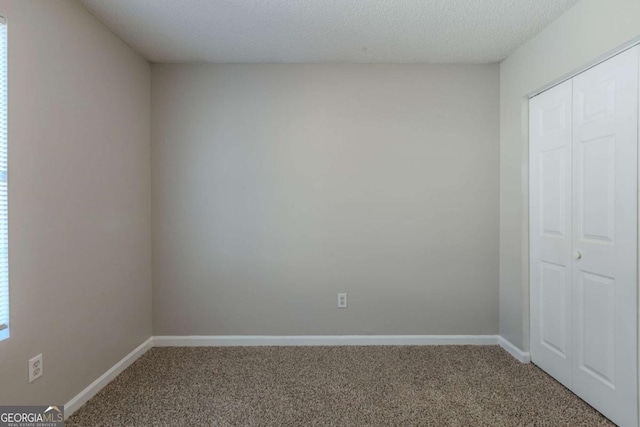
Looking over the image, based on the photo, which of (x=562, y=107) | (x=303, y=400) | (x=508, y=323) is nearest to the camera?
(x=303, y=400)

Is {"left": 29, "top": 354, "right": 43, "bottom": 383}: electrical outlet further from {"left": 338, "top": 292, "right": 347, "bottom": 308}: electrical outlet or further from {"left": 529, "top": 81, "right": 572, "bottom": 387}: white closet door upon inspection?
{"left": 529, "top": 81, "right": 572, "bottom": 387}: white closet door

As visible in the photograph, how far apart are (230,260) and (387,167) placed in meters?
1.57

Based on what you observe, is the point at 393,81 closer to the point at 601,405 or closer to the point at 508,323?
the point at 508,323

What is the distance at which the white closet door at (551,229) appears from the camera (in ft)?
7.61

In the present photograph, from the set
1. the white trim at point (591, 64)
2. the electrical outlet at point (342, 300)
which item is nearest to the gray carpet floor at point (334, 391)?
the electrical outlet at point (342, 300)

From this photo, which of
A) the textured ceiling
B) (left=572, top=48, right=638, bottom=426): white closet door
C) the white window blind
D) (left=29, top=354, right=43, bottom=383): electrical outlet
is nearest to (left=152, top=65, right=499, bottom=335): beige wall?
the textured ceiling

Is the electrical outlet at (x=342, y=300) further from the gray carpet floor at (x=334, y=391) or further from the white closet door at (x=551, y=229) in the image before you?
the white closet door at (x=551, y=229)

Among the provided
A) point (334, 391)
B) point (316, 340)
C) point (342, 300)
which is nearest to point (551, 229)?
point (342, 300)

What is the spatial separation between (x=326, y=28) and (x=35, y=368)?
2.61 meters

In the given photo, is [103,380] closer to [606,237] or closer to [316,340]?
[316,340]

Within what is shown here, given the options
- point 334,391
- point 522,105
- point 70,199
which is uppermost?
point 522,105

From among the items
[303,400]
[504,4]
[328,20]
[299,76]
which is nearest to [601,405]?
[303,400]

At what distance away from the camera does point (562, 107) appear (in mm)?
2352

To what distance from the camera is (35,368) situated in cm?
181
